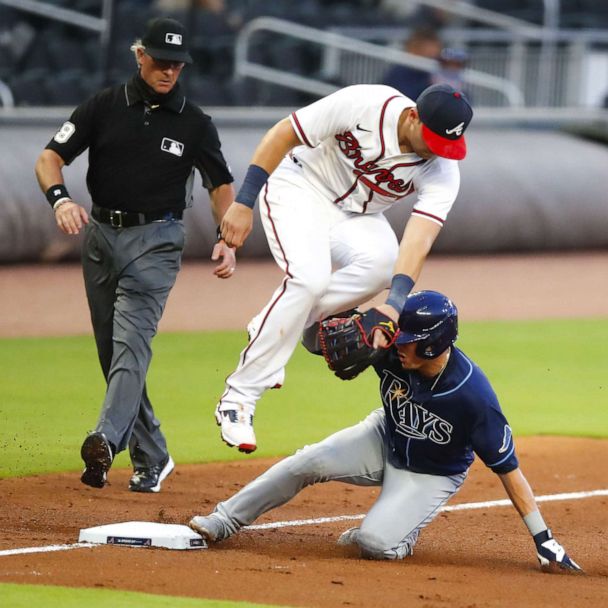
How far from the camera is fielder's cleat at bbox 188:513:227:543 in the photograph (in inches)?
233

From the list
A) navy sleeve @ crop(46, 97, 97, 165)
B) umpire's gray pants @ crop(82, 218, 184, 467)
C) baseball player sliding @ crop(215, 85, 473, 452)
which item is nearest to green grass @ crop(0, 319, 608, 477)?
umpire's gray pants @ crop(82, 218, 184, 467)

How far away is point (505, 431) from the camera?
571 cm

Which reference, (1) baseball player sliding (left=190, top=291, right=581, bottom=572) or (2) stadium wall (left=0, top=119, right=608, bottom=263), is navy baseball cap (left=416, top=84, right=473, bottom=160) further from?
(2) stadium wall (left=0, top=119, right=608, bottom=263)

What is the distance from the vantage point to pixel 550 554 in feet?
18.5

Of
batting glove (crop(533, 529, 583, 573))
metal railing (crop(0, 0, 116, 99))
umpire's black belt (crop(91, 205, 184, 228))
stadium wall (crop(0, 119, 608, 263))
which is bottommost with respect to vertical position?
stadium wall (crop(0, 119, 608, 263))

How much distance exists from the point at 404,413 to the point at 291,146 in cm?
132

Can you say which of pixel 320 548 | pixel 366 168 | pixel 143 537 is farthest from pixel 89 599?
pixel 366 168

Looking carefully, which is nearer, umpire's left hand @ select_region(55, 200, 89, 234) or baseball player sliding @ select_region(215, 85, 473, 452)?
baseball player sliding @ select_region(215, 85, 473, 452)

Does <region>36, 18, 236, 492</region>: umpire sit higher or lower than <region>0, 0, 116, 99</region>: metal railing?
higher

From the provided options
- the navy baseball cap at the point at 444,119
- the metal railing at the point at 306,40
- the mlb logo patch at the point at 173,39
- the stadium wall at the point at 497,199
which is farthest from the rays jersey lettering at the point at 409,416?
the metal railing at the point at 306,40

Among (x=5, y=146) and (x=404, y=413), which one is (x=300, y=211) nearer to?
(x=404, y=413)

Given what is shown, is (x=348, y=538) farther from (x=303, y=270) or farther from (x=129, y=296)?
(x=129, y=296)

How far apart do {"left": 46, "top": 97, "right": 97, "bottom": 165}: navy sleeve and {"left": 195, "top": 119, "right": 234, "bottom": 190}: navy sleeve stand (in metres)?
0.59

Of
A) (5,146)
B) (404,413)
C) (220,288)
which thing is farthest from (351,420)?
(5,146)
